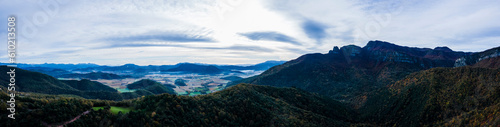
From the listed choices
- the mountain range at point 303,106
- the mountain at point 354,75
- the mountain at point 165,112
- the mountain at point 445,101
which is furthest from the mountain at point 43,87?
the mountain at point 445,101

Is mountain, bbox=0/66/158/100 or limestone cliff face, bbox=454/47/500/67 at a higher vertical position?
limestone cliff face, bbox=454/47/500/67

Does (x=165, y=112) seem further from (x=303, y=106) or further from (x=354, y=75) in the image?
(x=354, y=75)

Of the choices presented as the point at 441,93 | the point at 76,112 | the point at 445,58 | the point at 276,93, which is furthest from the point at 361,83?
the point at 76,112

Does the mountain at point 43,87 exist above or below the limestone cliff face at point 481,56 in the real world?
below

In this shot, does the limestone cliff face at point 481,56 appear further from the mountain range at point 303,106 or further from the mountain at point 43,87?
the mountain at point 43,87

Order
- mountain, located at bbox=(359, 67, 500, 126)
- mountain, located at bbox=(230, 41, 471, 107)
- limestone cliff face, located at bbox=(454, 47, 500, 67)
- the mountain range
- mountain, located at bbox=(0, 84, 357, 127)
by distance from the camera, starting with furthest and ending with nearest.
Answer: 1. mountain, located at bbox=(230, 41, 471, 107)
2. limestone cliff face, located at bbox=(454, 47, 500, 67)
3. mountain, located at bbox=(359, 67, 500, 126)
4. the mountain range
5. mountain, located at bbox=(0, 84, 357, 127)

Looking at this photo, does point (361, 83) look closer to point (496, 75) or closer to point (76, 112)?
point (496, 75)

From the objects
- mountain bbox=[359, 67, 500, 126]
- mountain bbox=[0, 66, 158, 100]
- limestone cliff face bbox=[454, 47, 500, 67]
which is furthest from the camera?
→ mountain bbox=[0, 66, 158, 100]

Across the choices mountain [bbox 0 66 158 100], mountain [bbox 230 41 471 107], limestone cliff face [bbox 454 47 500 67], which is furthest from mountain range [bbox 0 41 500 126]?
mountain [bbox 230 41 471 107]

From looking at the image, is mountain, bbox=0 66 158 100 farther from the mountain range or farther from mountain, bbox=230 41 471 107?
mountain, bbox=230 41 471 107

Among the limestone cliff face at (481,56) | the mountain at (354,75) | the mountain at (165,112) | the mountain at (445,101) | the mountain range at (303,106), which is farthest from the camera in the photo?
the mountain at (354,75)
